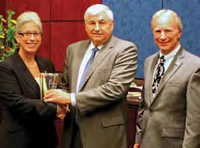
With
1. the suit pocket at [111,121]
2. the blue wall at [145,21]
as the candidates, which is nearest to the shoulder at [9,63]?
the suit pocket at [111,121]

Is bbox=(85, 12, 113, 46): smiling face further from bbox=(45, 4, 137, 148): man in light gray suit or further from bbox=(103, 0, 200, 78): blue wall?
bbox=(103, 0, 200, 78): blue wall

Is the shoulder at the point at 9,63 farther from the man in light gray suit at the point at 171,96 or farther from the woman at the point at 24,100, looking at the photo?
the man in light gray suit at the point at 171,96

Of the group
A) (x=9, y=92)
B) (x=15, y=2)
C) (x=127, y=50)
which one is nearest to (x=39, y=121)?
(x=9, y=92)

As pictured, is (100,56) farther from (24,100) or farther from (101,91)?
(24,100)

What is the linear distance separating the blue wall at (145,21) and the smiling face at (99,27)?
4.55 feet

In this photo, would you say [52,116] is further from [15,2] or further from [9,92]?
[15,2]

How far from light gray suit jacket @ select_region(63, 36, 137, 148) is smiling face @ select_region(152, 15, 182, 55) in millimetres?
293

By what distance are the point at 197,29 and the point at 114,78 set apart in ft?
5.08

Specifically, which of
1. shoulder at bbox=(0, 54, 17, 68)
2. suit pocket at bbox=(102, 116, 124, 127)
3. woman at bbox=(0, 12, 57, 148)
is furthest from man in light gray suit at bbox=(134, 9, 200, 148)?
shoulder at bbox=(0, 54, 17, 68)

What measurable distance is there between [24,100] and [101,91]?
Answer: 1.74 ft

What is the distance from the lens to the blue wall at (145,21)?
3.54 metres

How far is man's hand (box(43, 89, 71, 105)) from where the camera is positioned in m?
2.32

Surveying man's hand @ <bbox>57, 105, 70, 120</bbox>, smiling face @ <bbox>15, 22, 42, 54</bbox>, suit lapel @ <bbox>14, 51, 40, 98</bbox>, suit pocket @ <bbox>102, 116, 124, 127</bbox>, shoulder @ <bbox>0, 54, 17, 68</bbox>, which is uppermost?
smiling face @ <bbox>15, 22, 42, 54</bbox>

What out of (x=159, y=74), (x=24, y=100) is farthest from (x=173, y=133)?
(x=24, y=100)
